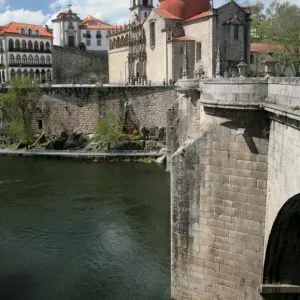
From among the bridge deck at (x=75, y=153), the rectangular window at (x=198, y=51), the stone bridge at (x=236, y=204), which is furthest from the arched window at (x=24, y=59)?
the stone bridge at (x=236, y=204)

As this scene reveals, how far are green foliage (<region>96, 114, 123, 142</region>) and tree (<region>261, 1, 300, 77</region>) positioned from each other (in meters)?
15.2

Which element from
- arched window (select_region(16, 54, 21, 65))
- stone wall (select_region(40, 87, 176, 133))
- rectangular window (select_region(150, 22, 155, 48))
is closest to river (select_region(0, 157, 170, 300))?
stone wall (select_region(40, 87, 176, 133))

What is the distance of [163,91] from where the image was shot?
42.0m

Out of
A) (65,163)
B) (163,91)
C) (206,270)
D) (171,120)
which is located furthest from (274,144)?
(163,91)

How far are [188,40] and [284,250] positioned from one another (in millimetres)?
34419

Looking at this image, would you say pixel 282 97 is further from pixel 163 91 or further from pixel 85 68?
pixel 85 68

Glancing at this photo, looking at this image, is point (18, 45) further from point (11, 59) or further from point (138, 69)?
point (138, 69)

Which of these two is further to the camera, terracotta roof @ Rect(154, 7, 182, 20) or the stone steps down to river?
terracotta roof @ Rect(154, 7, 182, 20)

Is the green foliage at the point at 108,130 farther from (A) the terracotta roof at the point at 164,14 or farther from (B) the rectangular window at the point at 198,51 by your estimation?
(A) the terracotta roof at the point at 164,14

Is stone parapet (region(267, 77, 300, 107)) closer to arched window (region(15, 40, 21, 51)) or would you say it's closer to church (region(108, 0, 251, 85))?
church (region(108, 0, 251, 85))

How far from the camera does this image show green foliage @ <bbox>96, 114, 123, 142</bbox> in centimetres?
4034

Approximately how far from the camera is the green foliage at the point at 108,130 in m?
40.3

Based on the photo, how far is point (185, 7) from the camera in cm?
4641

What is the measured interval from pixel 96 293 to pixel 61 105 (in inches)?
1288
